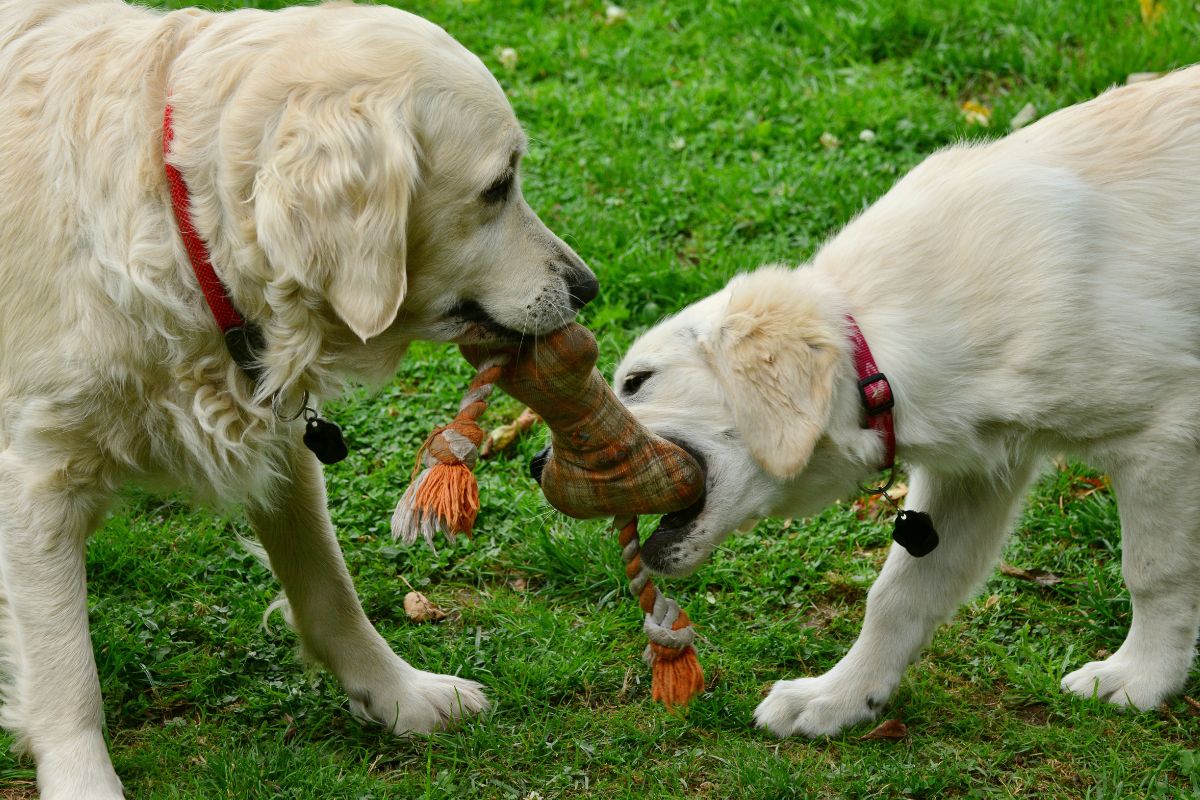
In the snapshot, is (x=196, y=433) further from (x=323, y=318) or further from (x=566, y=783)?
(x=566, y=783)

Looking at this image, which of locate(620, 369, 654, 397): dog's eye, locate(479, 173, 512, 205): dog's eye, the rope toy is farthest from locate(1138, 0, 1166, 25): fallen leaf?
the rope toy

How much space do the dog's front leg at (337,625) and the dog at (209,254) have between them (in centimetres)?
39

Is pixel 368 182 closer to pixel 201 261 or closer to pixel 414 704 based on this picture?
pixel 201 261

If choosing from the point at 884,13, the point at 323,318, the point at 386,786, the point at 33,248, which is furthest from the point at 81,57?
the point at 884,13

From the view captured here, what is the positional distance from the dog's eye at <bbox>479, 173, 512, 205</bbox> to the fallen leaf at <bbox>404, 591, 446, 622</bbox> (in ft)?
5.04

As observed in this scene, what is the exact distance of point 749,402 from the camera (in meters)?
3.20

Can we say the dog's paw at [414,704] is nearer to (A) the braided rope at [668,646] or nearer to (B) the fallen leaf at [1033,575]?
(A) the braided rope at [668,646]

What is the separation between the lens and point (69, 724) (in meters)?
3.00

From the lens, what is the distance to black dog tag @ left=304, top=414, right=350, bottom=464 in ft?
10.3

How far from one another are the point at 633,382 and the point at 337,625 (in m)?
1.04

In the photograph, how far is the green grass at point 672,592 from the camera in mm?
3285

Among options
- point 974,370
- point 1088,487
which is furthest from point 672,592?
point 1088,487

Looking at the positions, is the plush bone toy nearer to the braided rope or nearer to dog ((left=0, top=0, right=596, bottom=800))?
the braided rope

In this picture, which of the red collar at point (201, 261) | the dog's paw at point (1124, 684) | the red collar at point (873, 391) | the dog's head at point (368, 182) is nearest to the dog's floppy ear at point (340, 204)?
the dog's head at point (368, 182)
